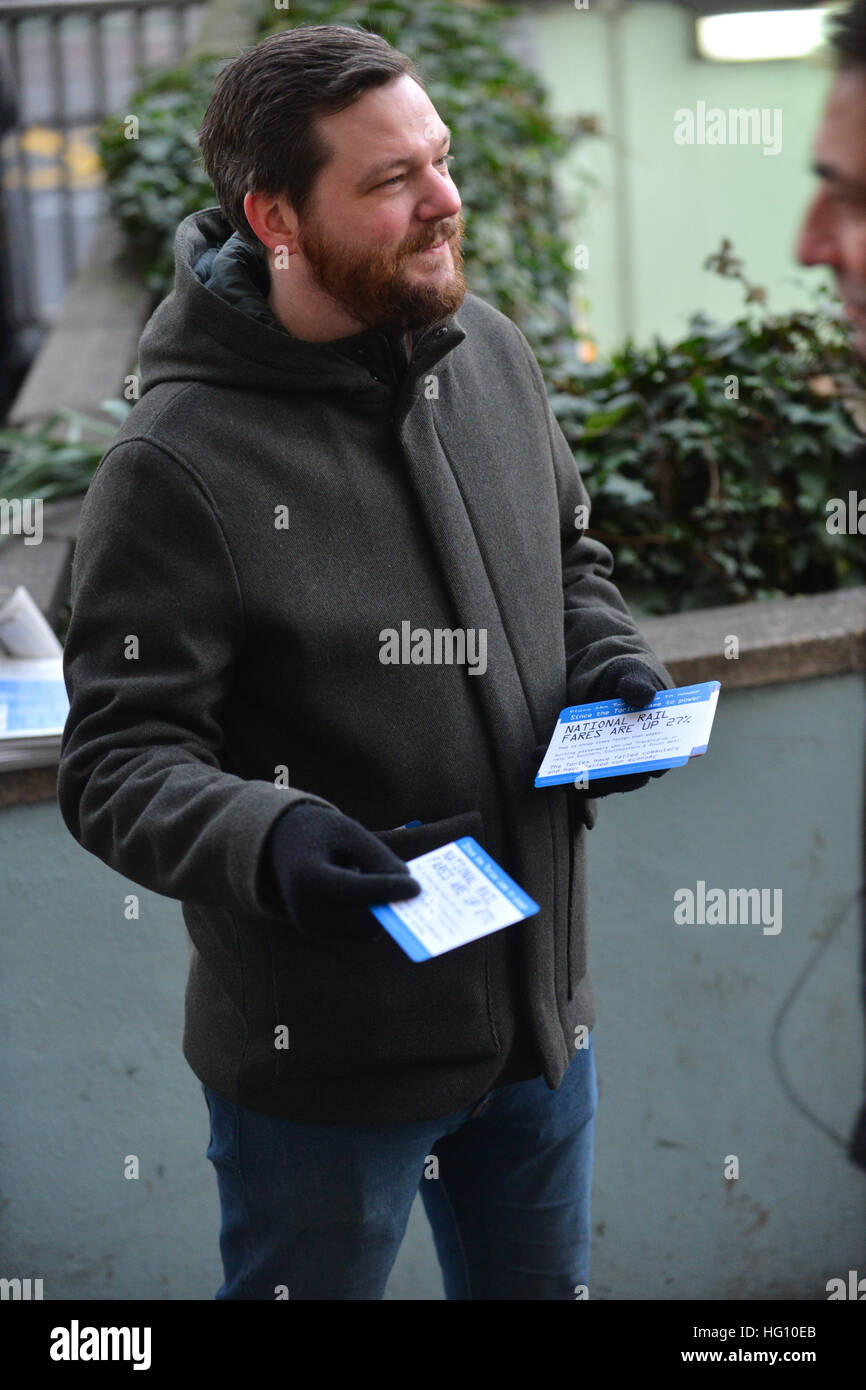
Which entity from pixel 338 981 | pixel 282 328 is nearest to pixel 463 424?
pixel 282 328

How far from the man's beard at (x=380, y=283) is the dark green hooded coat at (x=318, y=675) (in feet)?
0.17

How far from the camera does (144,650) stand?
180 centimetres

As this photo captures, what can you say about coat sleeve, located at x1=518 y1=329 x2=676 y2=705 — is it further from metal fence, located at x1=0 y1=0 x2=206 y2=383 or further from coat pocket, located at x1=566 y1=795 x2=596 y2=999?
metal fence, located at x1=0 y1=0 x2=206 y2=383

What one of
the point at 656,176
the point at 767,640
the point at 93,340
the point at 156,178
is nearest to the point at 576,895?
the point at 767,640

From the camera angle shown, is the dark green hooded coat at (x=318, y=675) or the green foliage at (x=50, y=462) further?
the green foliage at (x=50, y=462)

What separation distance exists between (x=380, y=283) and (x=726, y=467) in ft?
6.19

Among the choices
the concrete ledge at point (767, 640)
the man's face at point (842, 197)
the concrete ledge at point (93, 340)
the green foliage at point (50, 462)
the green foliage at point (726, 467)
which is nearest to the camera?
the man's face at point (842, 197)

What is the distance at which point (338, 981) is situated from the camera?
194 centimetres

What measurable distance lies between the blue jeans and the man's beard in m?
1.06

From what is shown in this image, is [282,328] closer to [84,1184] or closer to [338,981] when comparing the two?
[338,981]

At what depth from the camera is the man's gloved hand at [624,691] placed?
202 cm

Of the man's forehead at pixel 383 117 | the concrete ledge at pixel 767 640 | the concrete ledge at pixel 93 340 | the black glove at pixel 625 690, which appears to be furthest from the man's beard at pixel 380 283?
the concrete ledge at pixel 93 340

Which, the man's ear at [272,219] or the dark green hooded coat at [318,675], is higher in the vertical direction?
the man's ear at [272,219]

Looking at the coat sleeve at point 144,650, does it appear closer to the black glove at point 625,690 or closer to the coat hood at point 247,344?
the coat hood at point 247,344
